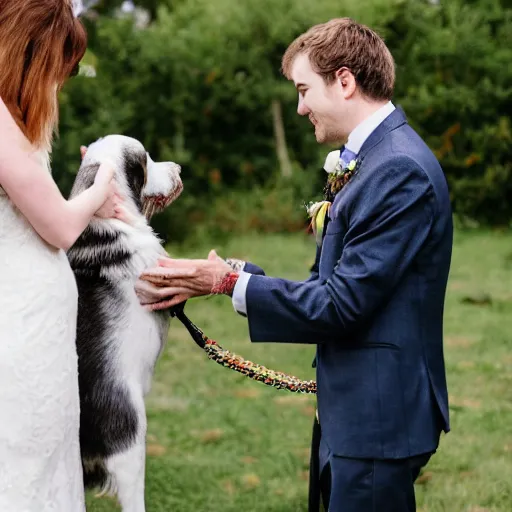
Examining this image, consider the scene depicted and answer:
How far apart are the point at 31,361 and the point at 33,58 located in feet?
2.98

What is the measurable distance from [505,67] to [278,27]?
163 inches

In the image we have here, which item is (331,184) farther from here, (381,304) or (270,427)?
(270,427)

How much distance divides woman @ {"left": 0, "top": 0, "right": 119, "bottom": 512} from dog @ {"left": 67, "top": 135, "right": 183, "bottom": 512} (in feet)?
1.65

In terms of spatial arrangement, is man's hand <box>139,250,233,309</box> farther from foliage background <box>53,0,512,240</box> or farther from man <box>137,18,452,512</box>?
foliage background <box>53,0,512,240</box>

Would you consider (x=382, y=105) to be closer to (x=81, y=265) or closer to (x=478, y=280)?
(x=81, y=265)

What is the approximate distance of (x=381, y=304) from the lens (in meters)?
2.80

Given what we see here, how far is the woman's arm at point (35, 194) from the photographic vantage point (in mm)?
2660

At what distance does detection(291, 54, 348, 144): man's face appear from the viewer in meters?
2.91

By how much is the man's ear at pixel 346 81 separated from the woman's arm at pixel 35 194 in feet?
2.88

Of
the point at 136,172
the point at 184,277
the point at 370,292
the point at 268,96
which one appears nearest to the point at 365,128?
the point at 370,292

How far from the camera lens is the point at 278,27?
15586 mm

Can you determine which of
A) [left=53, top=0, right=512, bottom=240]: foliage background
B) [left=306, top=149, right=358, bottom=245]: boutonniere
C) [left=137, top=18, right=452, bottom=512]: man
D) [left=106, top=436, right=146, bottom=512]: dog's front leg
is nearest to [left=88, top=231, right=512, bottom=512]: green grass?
[left=106, top=436, right=146, bottom=512]: dog's front leg

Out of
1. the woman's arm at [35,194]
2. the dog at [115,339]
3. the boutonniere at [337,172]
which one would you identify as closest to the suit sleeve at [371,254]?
the boutonniere at [337,172]

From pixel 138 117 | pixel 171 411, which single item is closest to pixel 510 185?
pixel 138 117
